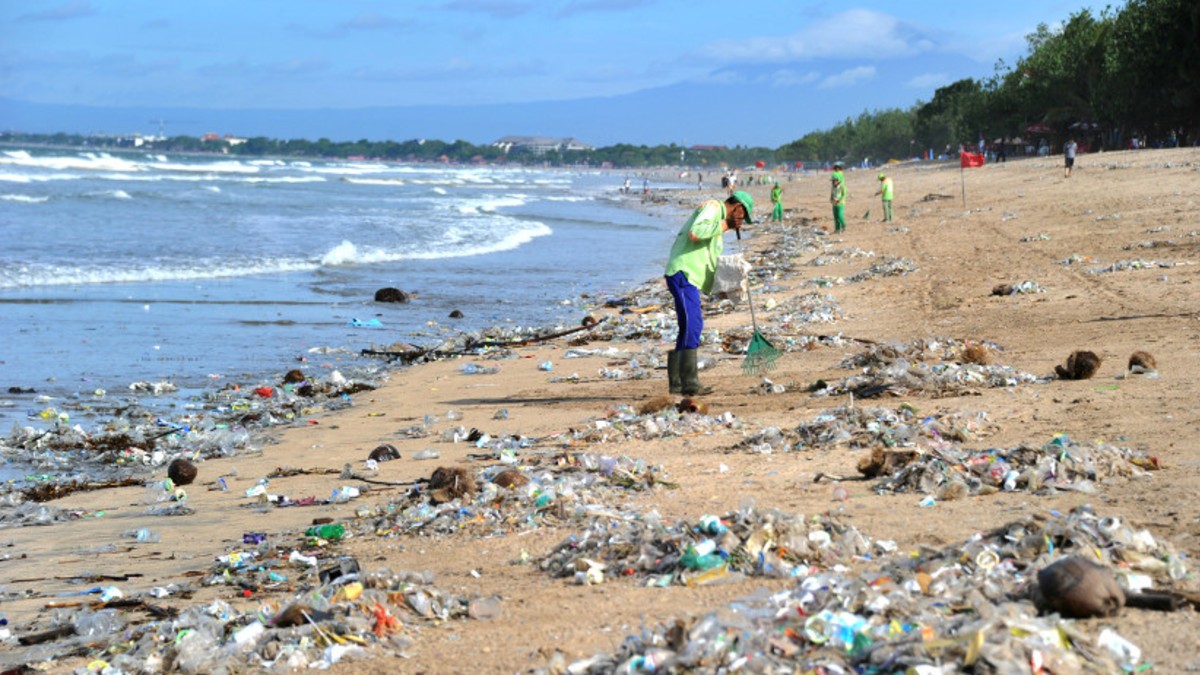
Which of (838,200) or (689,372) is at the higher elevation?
(838,200)

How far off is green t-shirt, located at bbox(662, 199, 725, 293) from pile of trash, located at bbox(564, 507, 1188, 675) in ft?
16.1

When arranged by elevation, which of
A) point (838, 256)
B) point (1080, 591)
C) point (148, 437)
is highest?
point (1080, 591)

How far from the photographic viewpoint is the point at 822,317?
1384 cm

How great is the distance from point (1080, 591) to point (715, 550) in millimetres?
1404

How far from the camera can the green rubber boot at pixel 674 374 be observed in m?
9.58

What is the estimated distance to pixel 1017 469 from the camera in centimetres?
579

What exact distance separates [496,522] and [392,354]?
7.61 metres

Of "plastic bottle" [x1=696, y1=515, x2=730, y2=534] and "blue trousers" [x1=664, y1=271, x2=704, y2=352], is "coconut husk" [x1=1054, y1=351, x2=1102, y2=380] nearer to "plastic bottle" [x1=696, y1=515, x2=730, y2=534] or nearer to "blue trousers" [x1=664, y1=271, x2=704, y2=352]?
"blue trousers" [x1=664, y1=271, x2=704, y2=352]

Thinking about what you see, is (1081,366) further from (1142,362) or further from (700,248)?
(700,248)

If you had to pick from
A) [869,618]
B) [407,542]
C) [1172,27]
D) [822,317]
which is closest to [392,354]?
[822,317]

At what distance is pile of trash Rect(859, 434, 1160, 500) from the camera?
561 centimetres

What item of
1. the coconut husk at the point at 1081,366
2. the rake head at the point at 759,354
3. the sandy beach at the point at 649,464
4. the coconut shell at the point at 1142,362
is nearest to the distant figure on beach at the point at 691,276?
the sandy beach at the point at 649,464

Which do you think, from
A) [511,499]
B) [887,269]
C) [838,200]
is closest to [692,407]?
[511,499]

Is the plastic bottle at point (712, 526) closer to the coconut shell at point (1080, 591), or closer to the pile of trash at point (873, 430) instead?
the coconut shell at point (1080, 591)
